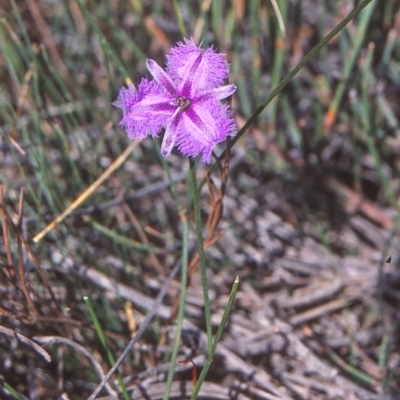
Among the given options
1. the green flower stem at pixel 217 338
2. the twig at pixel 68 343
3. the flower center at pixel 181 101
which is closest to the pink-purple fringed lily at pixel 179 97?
the flower center at pixel 181 101

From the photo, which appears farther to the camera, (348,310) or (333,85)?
(333,85)

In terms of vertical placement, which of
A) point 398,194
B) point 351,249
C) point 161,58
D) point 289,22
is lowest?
point 351,249

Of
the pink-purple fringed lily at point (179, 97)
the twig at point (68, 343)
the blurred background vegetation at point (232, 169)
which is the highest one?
the blurred background vegetation at point (232, 169)

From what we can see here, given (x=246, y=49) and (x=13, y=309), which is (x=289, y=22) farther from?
(x=13, y=309)

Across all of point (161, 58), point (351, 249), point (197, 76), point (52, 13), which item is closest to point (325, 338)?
point (351, 249)

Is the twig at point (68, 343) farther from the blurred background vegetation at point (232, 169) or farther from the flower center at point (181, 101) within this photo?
the flower center at point (181, 101)
